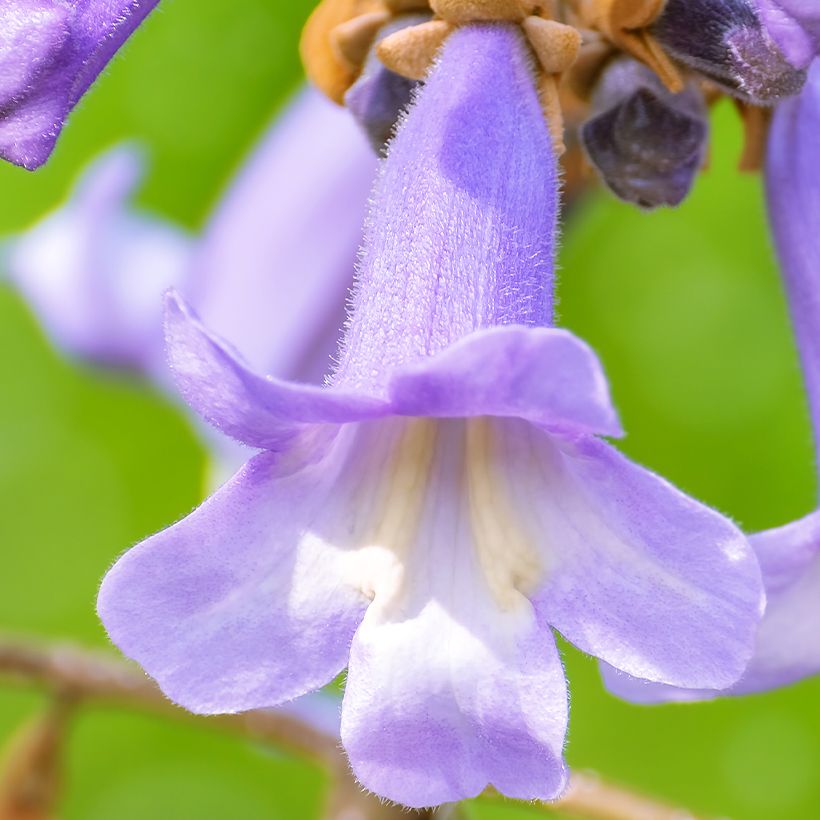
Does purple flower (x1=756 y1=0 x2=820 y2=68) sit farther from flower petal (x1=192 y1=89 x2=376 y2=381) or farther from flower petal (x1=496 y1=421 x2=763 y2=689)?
flower petal (x1=192 y1=89 x2=376 y2=381)

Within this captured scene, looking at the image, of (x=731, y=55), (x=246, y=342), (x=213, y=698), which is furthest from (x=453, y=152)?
(x=246, y=342)

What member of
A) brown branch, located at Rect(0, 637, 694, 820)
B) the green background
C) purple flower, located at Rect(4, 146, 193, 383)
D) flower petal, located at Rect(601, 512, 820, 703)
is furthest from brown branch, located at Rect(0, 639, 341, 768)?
the green background

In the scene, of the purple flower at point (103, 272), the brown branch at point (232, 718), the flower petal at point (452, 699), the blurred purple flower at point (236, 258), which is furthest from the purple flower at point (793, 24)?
the purple flower at point (103, 272)

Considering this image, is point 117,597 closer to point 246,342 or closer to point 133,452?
point 246,342

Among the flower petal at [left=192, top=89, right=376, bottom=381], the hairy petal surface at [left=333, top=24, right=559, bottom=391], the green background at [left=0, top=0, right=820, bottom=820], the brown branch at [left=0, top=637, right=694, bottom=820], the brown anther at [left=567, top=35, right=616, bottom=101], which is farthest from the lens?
the green background at [left=0, top=0, right=820, bottom=820]

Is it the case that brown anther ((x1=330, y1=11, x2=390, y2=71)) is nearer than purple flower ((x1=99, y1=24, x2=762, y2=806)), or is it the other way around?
purple flower ((x1=99, y1=24, x2=762, y2=806))

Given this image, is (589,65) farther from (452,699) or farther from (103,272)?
(103,272)
